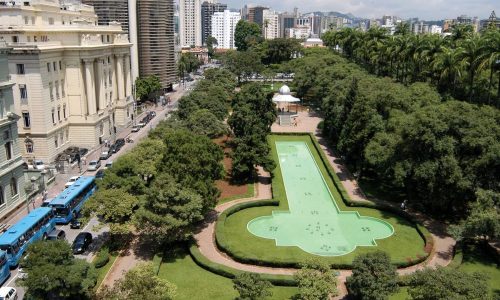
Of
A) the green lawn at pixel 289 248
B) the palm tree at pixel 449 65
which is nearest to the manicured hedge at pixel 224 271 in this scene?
the green lawn at pixel 289 248

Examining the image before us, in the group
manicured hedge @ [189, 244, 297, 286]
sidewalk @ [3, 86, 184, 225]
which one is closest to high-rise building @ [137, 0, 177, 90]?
sidewalk @ [3, 86, 184, 225]

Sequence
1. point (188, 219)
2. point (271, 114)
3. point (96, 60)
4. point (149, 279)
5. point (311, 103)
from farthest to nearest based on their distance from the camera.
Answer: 1. point (311, 103)
2. point (96, 60)
3. point (271, 114)
4. point (188, 219)
5. point (149, 279)

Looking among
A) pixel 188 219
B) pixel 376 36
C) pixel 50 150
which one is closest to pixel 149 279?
pixel 188 219

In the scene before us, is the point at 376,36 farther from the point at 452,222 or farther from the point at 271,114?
the point at 452,222

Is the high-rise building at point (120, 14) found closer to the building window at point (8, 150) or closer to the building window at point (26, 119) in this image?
the building window at point (26, 119)

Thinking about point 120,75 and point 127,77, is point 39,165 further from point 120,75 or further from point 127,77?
point 127,77

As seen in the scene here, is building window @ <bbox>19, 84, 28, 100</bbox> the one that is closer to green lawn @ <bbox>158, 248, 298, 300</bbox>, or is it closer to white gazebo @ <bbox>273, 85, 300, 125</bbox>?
green lawn @ <bbox>158, 248, 298, 300</bbox>
